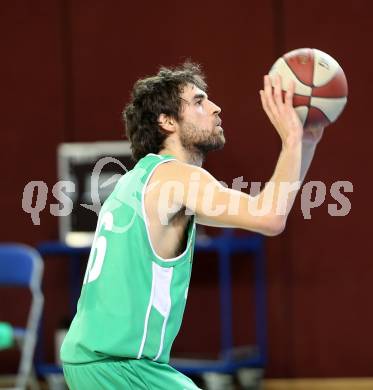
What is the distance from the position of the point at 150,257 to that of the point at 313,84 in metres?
0.95

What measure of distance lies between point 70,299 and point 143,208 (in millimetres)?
3757

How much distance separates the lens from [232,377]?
6.10 m

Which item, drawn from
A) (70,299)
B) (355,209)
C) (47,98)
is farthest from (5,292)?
(355,209)

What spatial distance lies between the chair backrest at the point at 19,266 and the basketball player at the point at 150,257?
9.56 ft

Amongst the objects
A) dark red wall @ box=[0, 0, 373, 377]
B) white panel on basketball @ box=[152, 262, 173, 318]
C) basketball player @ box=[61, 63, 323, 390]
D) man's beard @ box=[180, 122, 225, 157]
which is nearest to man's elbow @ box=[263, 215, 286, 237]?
basketball player @ box=[61, 63, 323, 390]

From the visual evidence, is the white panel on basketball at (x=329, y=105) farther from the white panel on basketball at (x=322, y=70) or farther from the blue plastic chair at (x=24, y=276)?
the blue plastic chair at (x=24, y=276)

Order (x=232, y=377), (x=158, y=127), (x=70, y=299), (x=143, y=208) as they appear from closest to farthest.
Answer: (x=143, y=208), (x=158, y=127), (x=232, y=377), (x=70, y=299)

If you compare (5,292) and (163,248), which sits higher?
(163,248)

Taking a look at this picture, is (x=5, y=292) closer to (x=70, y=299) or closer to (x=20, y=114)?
(x=70, y=299)

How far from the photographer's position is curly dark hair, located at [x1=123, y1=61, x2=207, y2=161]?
3.35m

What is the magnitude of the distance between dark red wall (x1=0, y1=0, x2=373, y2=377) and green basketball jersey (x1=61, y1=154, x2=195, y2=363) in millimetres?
3446

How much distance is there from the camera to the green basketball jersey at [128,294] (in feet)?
9.62

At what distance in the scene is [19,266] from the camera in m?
6.02

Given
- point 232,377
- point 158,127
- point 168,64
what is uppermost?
point 168,64
